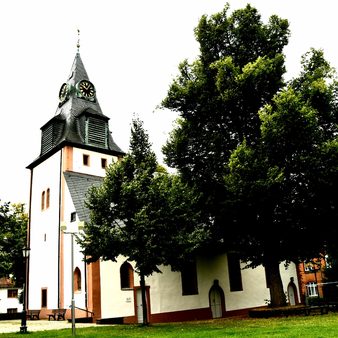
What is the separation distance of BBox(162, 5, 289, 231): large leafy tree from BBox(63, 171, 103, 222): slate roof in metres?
7.94

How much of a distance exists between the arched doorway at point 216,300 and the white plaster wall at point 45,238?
11071 millimetres

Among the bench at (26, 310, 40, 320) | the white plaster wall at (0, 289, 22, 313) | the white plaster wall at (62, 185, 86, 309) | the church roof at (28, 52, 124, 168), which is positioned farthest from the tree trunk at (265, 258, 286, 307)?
the white plaster wall at (0, 289, 22, 313)

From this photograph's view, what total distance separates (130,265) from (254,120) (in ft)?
40.5

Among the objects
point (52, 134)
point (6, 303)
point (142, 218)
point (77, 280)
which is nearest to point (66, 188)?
point (52, 134)

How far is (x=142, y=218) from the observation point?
18.7 metres

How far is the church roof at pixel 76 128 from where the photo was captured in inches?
1315

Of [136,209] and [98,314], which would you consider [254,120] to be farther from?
[98,314]

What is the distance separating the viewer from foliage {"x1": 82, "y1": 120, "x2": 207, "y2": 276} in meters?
18.7

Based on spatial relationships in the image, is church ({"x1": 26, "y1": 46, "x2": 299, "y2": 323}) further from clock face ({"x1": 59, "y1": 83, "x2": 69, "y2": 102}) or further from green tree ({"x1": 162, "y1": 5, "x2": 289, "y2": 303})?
green tree ({"x1": 162, "y1": 5, "x2": 289, "y2": 303})

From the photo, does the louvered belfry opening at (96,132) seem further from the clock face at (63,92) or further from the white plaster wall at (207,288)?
the white plaster wall at (207,288)

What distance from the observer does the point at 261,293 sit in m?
33.6

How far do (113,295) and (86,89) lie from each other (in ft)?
64.3

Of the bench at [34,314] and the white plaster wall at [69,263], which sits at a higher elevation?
the white plaster wall at [69,263]

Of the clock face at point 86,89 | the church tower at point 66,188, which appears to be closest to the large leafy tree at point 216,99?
the church tower at point 66,188
